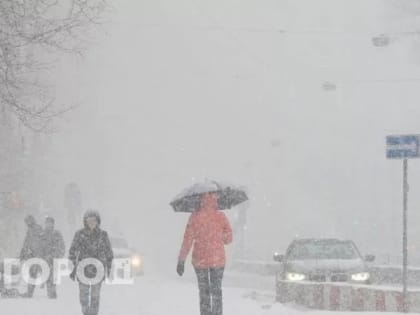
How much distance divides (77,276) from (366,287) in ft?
17.2

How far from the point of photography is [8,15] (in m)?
12.6

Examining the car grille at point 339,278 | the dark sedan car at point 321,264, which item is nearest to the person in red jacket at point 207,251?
the dark sedan car at point 321,264

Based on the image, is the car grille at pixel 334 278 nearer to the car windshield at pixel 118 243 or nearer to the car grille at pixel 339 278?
the car grille at pixel 339 278

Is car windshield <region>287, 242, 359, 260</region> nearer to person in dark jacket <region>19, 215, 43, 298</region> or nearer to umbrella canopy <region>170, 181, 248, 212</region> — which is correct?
person in dark jacket <region>19, 215, 43, 298</region>

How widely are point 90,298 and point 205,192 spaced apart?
270 centimetres

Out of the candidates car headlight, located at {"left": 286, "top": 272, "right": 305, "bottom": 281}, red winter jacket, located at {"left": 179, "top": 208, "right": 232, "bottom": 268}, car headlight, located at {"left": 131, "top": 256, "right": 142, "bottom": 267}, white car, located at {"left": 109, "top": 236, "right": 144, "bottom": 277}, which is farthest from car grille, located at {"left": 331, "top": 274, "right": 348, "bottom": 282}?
car headlight, located at {"left": 131, "top": 256, "right": 142, "bottom": 267}

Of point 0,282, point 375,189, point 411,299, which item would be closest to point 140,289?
point 0,282

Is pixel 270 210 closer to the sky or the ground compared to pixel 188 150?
closer to the ground

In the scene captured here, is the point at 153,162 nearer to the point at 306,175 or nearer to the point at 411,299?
the point at 306,175

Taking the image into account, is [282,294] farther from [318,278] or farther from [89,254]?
[89,254]

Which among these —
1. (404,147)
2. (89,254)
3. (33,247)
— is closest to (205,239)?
(89,254)

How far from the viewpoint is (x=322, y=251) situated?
19.2 meters

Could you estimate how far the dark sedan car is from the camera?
17828mm

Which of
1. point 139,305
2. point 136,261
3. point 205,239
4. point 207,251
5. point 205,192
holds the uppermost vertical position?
point 205,192
